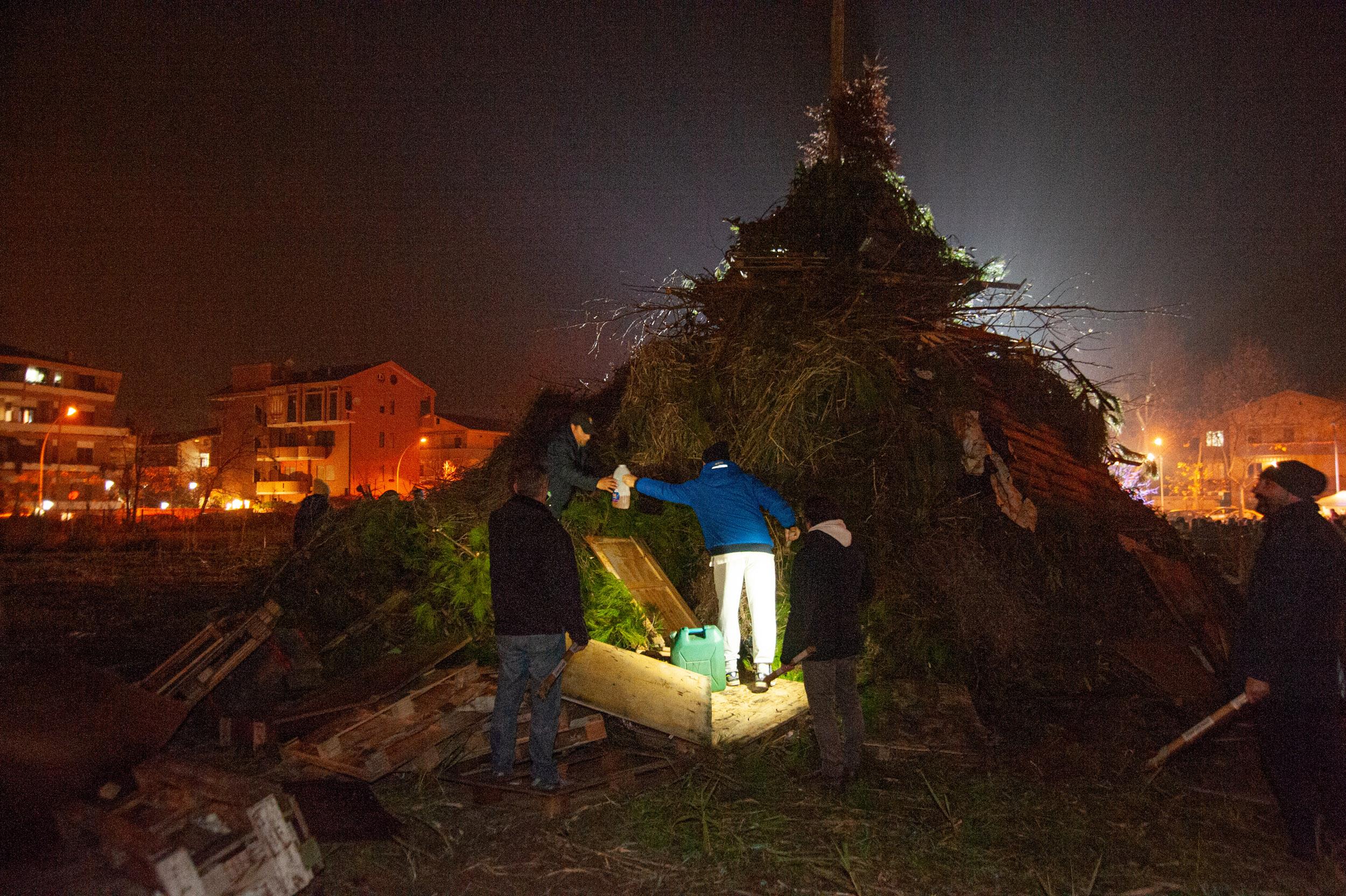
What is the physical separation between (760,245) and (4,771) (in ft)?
28.2

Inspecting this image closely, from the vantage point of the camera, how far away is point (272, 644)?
A: 700 cm

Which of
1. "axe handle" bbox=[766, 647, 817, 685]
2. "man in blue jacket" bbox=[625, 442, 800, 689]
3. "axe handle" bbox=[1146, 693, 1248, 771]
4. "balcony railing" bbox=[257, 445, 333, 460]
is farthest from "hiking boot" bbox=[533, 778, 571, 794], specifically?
"balcony railing" bbox=[257, 445, 333, 460]

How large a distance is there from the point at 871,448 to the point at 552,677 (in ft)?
14.4

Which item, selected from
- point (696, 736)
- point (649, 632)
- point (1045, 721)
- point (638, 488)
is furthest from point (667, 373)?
point (1045, 721)

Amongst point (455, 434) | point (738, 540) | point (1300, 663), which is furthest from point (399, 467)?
point (1300, 663)

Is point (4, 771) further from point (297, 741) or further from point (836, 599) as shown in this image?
point (836, 599)

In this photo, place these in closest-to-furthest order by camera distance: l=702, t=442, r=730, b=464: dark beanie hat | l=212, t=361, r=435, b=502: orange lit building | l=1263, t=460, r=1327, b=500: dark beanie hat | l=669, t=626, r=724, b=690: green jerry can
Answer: l=1263, t=460, r=1327, b=500: dark beanie hat → l=669, t=626, r=724, b=690: green jerry can → l=702, t=442, r=730, b=464: dark beanie hat → l=212, t=361, r=435, b=502: orange lit building

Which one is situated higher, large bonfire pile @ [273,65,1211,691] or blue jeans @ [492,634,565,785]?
large bonfire pile @ [273,65,1211,691]

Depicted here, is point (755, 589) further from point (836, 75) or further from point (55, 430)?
point (55, 430)

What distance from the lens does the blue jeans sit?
515 cm

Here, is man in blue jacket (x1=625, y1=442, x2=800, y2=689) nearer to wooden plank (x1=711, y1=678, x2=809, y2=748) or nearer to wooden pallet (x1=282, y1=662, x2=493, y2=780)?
wooden plank (x1=711, y1=678, x2=809, y2=748)

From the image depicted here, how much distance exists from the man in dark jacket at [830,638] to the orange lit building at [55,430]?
1991 inches

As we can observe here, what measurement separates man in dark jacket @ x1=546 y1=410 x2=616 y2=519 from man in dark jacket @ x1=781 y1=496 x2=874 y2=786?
3121 mm

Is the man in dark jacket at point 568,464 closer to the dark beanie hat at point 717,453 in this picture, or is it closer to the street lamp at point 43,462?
the dark beanie hat at point 717,453
